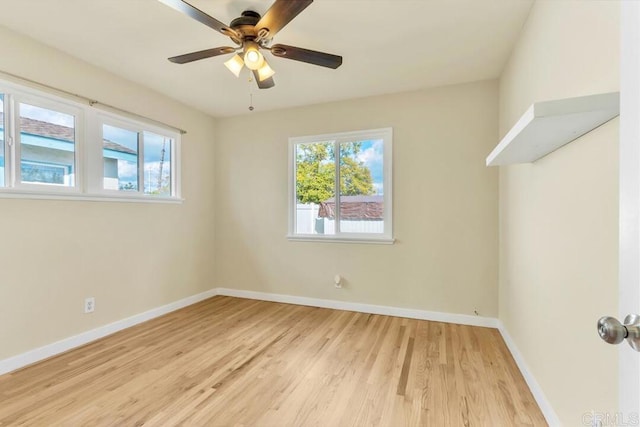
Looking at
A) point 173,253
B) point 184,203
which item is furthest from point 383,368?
point 184,203

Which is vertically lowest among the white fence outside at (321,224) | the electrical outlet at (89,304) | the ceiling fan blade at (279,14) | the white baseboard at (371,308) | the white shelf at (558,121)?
the white baseboard at (371,308)

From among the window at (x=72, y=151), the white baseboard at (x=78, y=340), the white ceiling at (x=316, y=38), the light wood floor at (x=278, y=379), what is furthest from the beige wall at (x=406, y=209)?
the window at (x=72, y=151)

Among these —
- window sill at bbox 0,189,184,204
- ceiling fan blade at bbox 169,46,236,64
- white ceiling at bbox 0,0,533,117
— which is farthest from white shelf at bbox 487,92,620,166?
window sill at bbox 0,189,184,204

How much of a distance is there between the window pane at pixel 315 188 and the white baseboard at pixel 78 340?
186cm

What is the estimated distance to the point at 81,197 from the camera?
2635 mm

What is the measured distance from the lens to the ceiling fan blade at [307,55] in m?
1.96

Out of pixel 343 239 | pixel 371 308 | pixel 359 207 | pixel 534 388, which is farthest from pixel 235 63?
pixel 534 388

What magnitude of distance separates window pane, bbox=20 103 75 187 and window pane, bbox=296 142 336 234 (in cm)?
234

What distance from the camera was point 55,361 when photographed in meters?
2.34

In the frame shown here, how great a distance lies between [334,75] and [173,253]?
2.80 metres

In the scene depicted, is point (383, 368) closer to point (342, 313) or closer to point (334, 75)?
point (342, 313)

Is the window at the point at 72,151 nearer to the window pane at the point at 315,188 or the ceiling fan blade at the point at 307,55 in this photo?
the window pane at the point at 315,188

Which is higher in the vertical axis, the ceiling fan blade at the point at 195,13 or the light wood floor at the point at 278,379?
the ceiling fan blade at the point at 195,13

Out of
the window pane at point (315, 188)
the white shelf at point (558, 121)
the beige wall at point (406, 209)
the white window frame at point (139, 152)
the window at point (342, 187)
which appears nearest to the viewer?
the white shelf at point (558, 121)
